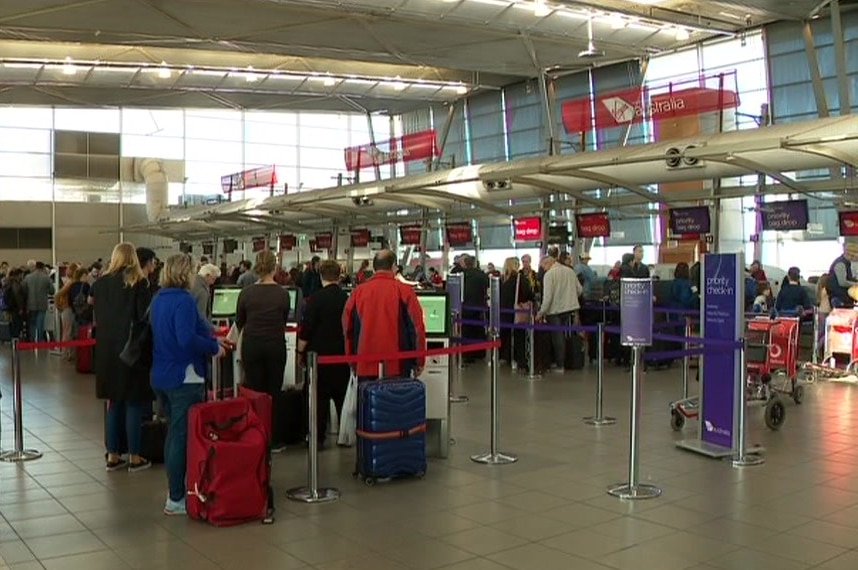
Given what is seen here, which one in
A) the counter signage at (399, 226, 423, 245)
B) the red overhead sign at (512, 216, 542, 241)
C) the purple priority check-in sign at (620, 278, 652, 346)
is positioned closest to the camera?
the purple priority check-in sign at (620, 278, 652, 346)

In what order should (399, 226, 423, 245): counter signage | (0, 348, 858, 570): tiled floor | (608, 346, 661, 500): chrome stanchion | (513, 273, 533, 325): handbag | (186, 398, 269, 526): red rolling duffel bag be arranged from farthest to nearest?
1. (399, 226, 423, 245): counter signage
2. (513, 273, 533, 325): handbag
3. (608, 346, 661, 500): chrome stanchion
4. (186, 398, 269, 526): red rolling duffel bag
5. (0, 348, 858, 570): tiled floor

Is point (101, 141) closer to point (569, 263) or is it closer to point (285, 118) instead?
point (285, 118)

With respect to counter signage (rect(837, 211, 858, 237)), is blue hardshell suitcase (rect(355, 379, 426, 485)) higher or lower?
lower

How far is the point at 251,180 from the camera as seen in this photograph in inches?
1083

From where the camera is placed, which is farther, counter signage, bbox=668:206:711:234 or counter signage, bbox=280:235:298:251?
counter signage, bbox=280:235:298:251

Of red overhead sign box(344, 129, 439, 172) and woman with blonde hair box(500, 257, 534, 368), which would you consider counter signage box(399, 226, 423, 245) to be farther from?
woman with blonde hair box(500, 257, 534, 368)

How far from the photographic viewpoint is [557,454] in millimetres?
7211

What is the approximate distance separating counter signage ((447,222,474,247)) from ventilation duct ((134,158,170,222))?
620 inches

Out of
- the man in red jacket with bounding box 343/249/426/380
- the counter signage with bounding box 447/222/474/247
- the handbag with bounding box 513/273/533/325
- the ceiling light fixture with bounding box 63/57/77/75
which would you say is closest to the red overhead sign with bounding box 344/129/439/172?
the counter signage with bounding box 447/222/474/247

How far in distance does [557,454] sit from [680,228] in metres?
8.55

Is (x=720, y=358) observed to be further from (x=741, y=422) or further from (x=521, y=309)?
(x=521, y=309)

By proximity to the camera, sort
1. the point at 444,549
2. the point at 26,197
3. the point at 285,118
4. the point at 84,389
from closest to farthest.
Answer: the point at 444,549
the point at 84,389
the point at 26,197
the point at 285,118

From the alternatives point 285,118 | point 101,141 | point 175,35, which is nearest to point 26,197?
point 101,141

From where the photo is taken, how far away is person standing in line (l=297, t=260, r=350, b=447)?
23.6 feet
